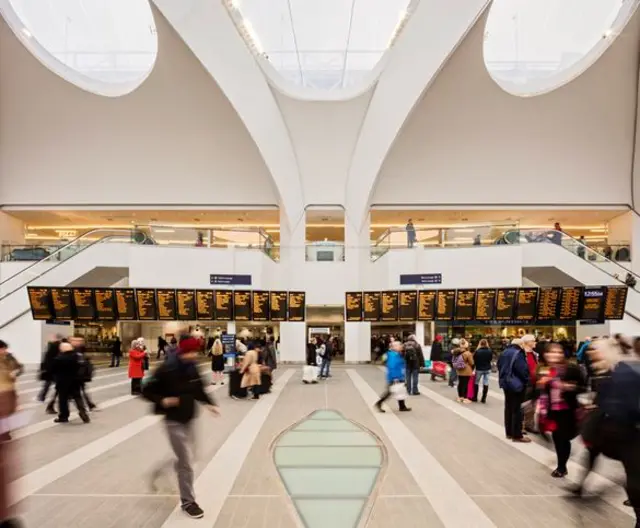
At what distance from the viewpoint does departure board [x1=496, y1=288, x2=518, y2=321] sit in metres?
22.6

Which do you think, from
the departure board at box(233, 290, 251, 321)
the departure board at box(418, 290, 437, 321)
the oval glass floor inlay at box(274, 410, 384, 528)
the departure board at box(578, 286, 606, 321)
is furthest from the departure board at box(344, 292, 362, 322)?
the oval glass floor inlay at box(274, 410, 384, 528)

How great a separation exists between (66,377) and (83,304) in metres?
13.1

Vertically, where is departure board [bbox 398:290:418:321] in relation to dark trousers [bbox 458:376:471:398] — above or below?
above

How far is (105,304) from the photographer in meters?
22.8

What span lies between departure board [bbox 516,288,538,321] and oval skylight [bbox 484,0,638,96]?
11.7 metres

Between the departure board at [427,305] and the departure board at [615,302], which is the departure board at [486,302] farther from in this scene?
the departure board at [615,302]

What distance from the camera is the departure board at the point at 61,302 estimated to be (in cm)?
2239

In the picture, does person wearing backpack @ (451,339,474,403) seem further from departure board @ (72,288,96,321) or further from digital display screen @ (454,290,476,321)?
departure board @ (72,288,96,321)

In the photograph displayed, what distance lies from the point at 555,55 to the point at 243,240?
2001cm

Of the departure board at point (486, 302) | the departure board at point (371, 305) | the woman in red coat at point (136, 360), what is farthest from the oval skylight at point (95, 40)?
the departure board at point (486, 302)

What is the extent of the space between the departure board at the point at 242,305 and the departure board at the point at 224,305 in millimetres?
177

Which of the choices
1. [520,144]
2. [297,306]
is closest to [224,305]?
[297,306]

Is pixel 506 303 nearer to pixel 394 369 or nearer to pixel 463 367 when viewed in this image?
pixel 463 367

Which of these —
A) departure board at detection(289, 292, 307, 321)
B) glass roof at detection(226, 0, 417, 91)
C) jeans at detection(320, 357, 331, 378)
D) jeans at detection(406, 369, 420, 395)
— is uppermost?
glass roof at detection(226, 0, 417, 91)
